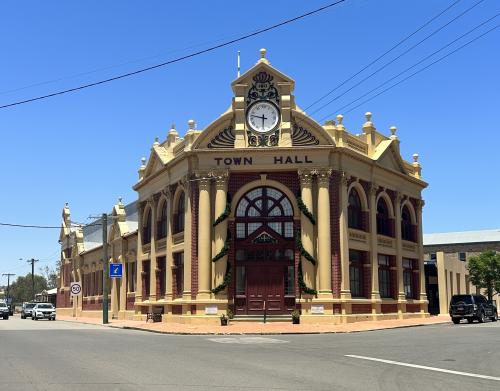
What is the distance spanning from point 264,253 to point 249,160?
5116 millimetres

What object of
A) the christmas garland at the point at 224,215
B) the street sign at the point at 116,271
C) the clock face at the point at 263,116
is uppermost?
the clock face at the point at 263,116

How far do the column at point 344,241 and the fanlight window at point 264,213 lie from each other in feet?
9.09

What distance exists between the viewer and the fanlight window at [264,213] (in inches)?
1346

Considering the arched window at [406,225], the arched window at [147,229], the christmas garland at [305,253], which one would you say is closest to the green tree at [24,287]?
the arched window at [147,229]

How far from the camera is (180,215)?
37781mm

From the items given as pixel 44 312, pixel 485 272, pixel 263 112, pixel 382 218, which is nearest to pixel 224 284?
pixel 263 112

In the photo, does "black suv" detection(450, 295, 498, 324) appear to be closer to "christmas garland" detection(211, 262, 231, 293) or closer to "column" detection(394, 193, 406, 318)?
"column" detection(394, 193, 406, 318)

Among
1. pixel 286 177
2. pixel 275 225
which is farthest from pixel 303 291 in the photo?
pixel 286 177

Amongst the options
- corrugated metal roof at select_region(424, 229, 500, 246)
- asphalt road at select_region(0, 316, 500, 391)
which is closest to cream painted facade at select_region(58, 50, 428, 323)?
asphalt road at select_region(0, 316, 500, 391)

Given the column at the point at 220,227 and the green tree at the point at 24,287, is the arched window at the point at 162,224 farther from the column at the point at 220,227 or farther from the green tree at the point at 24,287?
the green tree at the point at 24,287

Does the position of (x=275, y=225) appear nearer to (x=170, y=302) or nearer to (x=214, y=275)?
(x=214, y=275)

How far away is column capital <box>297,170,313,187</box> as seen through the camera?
110 feet

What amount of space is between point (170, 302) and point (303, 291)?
8220 millimetres

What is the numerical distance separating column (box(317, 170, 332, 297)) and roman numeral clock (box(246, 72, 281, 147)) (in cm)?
345
